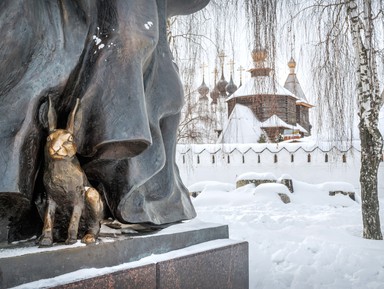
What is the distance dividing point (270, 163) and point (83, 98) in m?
17.4

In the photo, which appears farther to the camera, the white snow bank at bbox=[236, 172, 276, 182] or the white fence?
the white fence

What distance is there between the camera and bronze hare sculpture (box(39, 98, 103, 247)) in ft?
4.75

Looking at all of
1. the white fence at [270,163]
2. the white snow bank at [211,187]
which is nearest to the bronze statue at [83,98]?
the white snow bank at [211,187]

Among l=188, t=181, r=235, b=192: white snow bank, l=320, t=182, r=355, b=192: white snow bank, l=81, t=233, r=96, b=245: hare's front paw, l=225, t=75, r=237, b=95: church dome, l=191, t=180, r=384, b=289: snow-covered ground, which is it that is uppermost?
l=225, t=75, r=237, b=95: church dome

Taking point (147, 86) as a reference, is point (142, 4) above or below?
above

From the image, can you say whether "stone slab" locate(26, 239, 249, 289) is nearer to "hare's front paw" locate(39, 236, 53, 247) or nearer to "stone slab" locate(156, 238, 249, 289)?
"stone slab" locate(156, 238, 249, 289)

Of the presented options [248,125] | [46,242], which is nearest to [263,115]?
[46,242]

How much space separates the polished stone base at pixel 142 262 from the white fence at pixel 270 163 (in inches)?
613

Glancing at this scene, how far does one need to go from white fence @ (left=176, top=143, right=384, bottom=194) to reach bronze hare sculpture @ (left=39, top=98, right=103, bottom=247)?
16.1m

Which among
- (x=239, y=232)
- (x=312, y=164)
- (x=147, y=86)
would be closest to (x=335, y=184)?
(x=312, y=164)

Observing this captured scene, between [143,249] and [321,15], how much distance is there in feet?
15.9

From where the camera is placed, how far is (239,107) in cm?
2591

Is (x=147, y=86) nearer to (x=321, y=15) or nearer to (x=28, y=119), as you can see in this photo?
(x=28, y=119)

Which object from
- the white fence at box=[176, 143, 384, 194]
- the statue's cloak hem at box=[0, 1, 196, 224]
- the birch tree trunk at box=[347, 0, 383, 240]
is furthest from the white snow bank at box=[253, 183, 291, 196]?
the statue's cloak hem at box=[0, 1, 196, 224]
